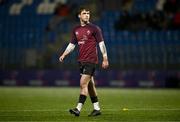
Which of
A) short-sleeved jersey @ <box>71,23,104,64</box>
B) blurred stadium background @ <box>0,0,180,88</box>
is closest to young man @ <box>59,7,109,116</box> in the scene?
short-sleeved jersey @ <box>71,23,104,64</box>

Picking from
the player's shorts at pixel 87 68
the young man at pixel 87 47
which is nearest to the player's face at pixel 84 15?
the young man at pixel 87 47

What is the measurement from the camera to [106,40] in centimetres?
2864

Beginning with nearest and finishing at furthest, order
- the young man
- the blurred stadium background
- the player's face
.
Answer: the player's face → the young man → the blurred stadium background

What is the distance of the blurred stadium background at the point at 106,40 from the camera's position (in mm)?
26031

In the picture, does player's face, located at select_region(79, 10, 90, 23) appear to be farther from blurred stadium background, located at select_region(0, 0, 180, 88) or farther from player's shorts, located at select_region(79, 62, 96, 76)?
blurred stadium background, located at select_region(0, 0, 180, 88)

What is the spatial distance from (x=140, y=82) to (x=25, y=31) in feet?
26.6

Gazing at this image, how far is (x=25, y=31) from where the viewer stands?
101 feet

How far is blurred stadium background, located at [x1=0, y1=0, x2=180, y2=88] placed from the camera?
2603 centimetres

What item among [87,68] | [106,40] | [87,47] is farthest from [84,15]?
[106,40]

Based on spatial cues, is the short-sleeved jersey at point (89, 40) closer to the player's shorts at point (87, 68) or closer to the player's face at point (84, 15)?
the player's shorts at point (87, 68)

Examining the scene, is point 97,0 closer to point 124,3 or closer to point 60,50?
point 124,3

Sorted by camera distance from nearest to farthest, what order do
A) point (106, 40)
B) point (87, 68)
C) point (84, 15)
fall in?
point (84, 15) → point (87, 68) → point (106, 40)

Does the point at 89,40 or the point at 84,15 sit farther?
the point at 89,40

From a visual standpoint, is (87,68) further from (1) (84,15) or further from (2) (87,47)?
(1) (84,15)
